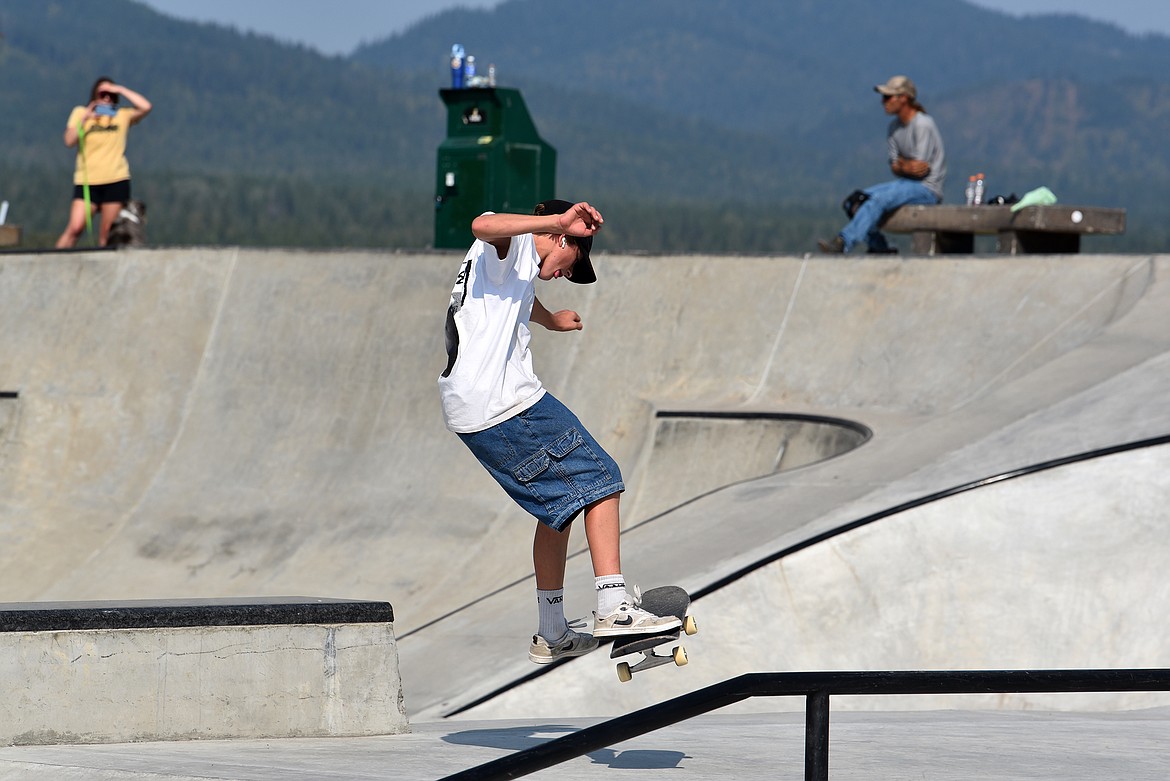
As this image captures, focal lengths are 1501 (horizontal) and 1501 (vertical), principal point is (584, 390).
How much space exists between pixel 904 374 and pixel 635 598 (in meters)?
7.11

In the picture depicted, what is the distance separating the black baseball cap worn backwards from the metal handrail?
5.07 feet

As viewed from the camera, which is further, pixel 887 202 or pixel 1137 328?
pixel 887 202

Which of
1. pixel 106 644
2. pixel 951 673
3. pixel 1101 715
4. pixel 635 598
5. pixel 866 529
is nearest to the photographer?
pixel 951 673

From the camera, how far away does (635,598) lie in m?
4.52

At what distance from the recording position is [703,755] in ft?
15.0

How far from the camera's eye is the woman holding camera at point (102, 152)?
568 inches

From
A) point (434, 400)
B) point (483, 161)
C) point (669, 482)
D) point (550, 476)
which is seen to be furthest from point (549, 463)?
point (483, 161)

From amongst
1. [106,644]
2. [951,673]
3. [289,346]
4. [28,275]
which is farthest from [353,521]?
[951,673]

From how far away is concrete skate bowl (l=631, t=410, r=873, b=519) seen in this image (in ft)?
35.7

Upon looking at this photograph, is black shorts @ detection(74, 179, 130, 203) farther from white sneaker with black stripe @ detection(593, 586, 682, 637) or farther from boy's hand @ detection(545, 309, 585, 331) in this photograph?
white sneaker with black stripe @ detection(593, 586, 682, 637)

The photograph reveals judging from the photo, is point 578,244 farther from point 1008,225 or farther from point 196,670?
point 1008,225

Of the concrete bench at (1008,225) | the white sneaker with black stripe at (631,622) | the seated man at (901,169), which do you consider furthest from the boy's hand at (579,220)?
the concrete bench at (1008,225)

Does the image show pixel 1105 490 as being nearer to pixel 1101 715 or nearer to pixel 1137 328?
pixel 1101 715

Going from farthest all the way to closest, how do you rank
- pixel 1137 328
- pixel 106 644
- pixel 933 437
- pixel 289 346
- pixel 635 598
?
pixel 289 346 < pixel 1137 328 < pixel 933 437 < pixel 106 644 < pixel 635 598
